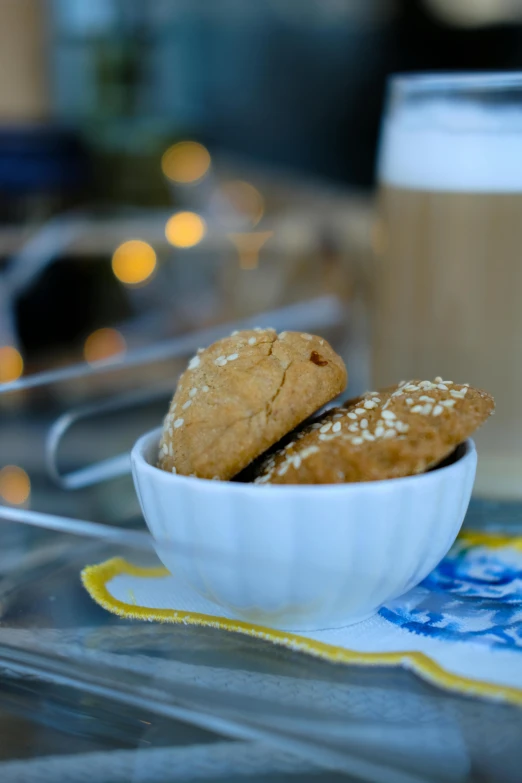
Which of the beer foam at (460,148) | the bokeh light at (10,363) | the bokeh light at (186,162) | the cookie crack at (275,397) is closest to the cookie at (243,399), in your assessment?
the cookie crack at (275,397)

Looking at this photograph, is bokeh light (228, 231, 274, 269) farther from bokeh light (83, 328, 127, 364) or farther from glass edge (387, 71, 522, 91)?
glass edge (387, 71, 522, 91)

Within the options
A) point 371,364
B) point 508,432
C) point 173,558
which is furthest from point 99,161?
point 173,558

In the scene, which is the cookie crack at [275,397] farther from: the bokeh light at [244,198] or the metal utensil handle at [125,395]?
the bokeh light at [244,198]

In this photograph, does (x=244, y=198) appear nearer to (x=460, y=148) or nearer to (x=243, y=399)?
(x=460, y=148)

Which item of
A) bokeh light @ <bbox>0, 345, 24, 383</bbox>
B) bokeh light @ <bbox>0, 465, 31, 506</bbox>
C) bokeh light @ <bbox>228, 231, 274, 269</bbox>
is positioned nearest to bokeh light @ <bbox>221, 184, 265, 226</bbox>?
bokeh light @ <bbox>228, 231, 274, 269</bbox>

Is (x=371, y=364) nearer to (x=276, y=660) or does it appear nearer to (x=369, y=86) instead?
(x=276, y=660)

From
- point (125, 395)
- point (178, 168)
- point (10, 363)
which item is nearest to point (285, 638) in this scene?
point (125, 395)
